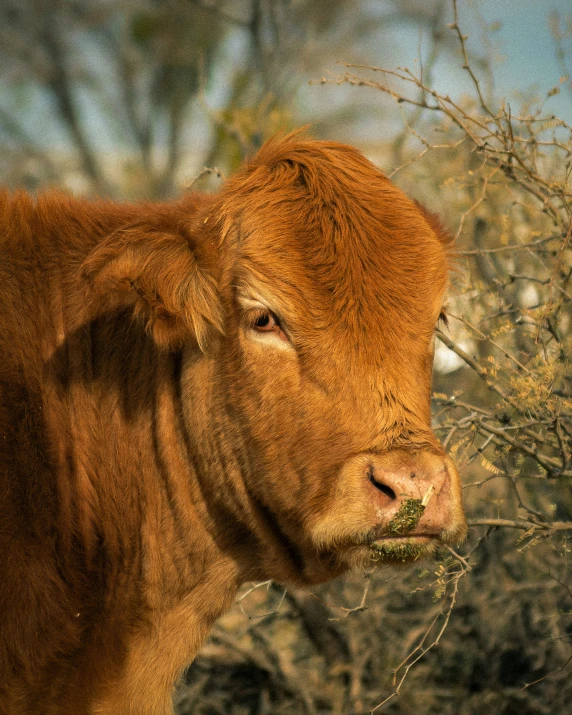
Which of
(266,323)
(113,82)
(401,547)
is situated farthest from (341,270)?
(113,82)

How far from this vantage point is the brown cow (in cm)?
315

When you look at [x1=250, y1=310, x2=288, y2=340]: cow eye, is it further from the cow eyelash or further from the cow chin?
the cow chin

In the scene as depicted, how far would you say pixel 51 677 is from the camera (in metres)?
3.40

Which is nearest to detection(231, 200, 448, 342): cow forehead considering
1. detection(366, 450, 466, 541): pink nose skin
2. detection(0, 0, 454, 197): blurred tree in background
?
detection(366, 450, 466, 541): pink nose skin

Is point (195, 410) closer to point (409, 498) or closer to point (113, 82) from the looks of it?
point (409, 498)

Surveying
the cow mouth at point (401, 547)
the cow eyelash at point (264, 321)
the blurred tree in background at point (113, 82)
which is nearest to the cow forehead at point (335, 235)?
the cow eyelash at point (264, 321)

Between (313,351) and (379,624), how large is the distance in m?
2.80

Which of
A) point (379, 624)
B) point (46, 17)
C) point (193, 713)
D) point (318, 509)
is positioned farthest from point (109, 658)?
point (46, 17)

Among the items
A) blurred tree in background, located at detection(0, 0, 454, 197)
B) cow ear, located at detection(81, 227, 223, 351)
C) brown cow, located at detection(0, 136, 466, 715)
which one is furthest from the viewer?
blurred tree in background, located at detection(0, 0, 454, 197)

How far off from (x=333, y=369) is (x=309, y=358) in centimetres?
10

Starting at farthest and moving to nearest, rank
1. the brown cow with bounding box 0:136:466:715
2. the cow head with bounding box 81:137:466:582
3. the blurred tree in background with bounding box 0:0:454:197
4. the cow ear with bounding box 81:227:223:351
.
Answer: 1. the blurred tree in background with bounding box 0:0:454:197
2. the cow ear with bounding box 81:227:223:351
3. the brown cow with bounding box 0:136:466:715
4. the cow head with bounding box 81:137:466:582

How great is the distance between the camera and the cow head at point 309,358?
302cm

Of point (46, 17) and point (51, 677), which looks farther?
point (46, 17)

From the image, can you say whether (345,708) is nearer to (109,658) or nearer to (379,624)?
(379,624)
